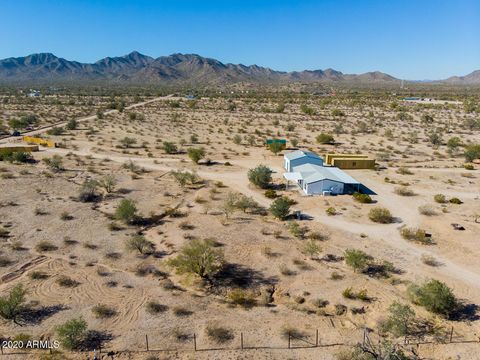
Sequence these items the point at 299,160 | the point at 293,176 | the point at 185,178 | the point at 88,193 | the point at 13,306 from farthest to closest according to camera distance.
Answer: the point at 299,160 < the point at 293,176 < the point at 185,178 < the point at 88,193 < the point at 13,306

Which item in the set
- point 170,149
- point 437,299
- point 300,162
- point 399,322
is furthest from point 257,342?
point 170,149

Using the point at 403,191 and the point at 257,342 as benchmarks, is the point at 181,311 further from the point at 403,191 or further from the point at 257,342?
the point at 403,191

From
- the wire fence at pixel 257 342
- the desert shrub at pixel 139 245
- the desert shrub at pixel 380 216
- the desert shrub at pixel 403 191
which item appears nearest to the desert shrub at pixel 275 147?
the desert shrub at pixel 403 191

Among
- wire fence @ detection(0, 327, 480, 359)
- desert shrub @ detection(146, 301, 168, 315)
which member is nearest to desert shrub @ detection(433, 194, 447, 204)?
wire fence @ detection(0, 327, 480, 359)

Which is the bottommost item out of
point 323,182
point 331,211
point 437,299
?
point 437,299

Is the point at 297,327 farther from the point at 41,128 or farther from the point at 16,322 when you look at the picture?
the point at 41,128

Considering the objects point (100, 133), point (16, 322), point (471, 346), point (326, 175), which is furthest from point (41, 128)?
point (471, 346)
